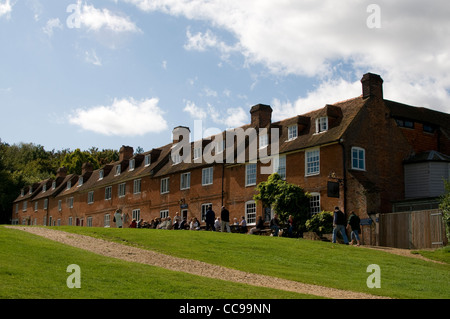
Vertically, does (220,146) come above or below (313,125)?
below

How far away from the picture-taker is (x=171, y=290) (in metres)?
12.2

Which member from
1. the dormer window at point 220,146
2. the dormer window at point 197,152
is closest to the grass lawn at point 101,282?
the dormer window at point 220,146

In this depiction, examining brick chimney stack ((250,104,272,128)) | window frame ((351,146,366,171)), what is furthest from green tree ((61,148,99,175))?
window frame ((351,146,366,171))

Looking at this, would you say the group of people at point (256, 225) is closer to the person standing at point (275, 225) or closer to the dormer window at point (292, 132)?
the person standing at point (275, 225)

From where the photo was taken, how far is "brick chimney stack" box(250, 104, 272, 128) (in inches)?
1592

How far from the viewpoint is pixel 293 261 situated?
782 inches

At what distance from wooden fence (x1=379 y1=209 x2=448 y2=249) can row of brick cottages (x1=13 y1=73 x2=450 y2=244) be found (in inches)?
33.9

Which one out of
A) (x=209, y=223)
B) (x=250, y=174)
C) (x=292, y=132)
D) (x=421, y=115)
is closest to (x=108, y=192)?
(x=250, y=174)

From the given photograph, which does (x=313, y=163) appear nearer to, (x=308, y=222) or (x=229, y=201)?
(x=308, y=222)

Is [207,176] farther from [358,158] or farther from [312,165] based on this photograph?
[358,158]

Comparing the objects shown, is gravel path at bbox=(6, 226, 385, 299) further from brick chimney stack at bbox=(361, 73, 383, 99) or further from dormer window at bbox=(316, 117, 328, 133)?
brick chimney stack at bbox=(361, 73, 383, 99)

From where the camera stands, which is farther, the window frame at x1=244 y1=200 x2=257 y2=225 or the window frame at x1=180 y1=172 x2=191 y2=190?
the window frame at x1=180 y1=172 x2=191 y2=190

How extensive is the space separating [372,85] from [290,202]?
927 cm
